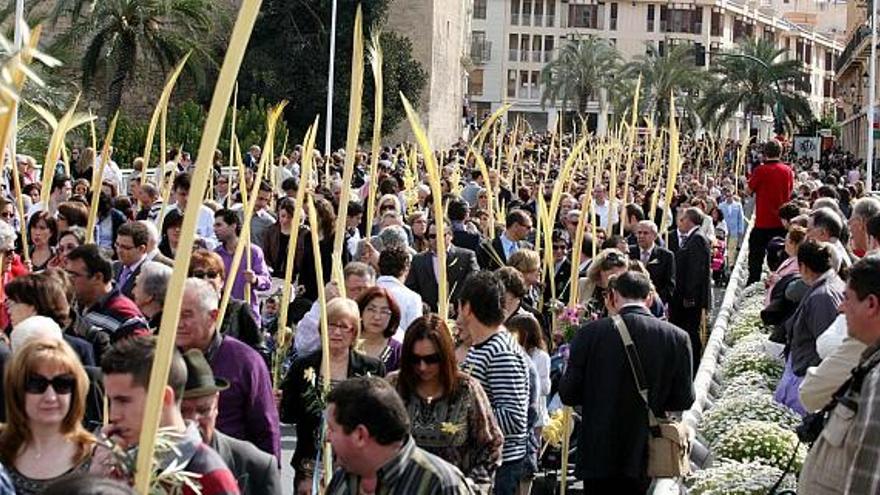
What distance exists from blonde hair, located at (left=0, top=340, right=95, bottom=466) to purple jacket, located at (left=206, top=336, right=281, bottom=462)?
1381mm

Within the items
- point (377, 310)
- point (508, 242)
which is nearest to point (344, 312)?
point (377, 310)

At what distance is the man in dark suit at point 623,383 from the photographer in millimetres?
8664

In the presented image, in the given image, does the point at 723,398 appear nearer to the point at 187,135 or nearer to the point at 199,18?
the point at 187,135

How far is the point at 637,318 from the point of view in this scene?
8703 mm

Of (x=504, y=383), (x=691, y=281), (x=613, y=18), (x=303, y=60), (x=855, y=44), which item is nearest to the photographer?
(x=504, y=383)

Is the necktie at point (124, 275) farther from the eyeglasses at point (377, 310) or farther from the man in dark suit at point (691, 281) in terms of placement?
the man in dark suit at point (691, 281)

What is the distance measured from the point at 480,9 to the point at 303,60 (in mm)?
63925

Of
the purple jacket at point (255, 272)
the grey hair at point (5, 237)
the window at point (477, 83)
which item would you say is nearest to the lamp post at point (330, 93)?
the purple jacket at point (255, 272)

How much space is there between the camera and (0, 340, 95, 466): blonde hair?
17.9 ft

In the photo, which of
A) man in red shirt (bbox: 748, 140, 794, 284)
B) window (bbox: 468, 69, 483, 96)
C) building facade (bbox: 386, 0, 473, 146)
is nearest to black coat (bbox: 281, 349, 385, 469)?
man in red shirt (bbox: 748, 140, 794, 284)

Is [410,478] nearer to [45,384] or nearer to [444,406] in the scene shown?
[45,384]

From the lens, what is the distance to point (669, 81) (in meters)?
75.8

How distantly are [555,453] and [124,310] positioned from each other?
3.29 meters

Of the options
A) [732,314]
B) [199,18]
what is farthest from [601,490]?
[199,18]
